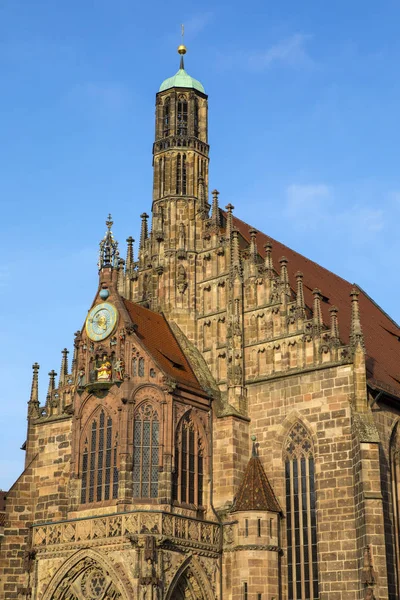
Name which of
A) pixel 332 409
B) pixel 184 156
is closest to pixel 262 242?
pixel 184 156

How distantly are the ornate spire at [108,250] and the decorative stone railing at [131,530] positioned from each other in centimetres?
999

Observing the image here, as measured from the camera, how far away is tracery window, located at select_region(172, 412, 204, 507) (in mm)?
34094

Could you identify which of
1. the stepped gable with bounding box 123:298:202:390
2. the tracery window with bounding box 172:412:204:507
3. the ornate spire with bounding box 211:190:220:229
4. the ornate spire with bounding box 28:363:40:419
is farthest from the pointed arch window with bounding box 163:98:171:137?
the tracery window with bounding box 172:412:204:507

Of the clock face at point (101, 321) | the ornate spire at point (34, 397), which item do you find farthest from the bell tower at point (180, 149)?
the ornate spire at point (34, 397)

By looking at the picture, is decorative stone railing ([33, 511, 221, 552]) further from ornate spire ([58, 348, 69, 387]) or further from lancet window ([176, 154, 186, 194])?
lancet window ([176, 154, 186, 194])

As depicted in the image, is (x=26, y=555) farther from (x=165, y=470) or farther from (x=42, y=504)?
(x=165, y=470)

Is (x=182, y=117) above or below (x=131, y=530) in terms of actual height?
above

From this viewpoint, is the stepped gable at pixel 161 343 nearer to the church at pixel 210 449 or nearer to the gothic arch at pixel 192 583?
the church at pixel 210 449

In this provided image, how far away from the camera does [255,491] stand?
3409cm

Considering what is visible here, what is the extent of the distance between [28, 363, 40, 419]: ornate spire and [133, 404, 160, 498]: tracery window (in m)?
7.56

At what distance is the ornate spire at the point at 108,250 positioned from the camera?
37912 mm

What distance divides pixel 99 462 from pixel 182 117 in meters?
15.8

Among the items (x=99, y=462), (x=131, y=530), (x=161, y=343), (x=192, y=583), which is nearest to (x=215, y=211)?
(x=161, y=343)

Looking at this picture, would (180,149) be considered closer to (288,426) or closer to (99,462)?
(288,426)
